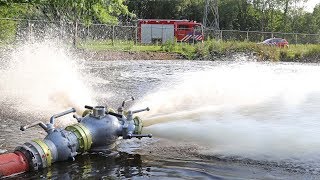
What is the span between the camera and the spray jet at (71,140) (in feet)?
→ 18.0

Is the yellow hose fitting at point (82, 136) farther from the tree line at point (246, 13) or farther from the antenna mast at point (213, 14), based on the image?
the tree line at point (246, 13)

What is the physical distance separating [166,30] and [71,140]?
48.4 m

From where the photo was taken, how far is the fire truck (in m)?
52.6

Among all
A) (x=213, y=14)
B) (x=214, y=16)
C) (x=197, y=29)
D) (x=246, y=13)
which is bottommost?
(x=197, y=29)

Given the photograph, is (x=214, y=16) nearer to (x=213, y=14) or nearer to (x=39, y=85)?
(x=213, y=14)

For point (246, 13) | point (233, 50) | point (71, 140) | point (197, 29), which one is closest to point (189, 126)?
point (71, 140)

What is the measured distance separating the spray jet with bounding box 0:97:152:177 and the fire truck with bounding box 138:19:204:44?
45.8m

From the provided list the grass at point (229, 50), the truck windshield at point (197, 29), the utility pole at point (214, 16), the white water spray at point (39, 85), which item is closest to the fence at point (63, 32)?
the utility pole at point (214, 16)

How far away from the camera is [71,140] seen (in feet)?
19.3

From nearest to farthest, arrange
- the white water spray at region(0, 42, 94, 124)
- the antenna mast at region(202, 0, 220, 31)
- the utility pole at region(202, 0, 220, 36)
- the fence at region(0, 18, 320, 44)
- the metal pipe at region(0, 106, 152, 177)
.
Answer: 1. the metal pipe at region(0, 106, 152, 177)
2. the white water spray at region(0, 42, 94, 124)
3. the fence at region(0, 18, 320, 44)
4. the utility pole at region(202, 0, 220, 36)
5. the antenna mast at region(202, 0, 220, 31)

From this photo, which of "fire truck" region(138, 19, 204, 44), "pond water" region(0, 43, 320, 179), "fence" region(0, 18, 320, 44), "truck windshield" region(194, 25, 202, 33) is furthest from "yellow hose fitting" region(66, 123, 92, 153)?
"truck windshield" region(194, 25, 202, 33)

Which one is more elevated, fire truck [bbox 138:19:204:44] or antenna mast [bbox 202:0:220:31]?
antenna mast [bbox 202:0:220:31]

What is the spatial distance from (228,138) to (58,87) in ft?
19.0

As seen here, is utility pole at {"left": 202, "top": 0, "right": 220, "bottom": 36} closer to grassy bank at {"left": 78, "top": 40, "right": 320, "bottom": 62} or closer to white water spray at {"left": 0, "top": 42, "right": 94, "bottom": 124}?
grassy bank at {"left": 78, "top": 40, "right": 320, "bottom": 62}
